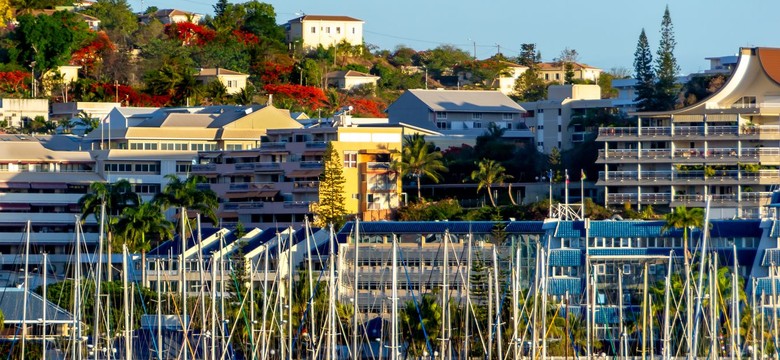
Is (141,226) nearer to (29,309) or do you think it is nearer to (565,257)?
(29,309)

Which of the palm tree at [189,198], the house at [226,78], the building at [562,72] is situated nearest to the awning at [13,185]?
the palm tree at [189,198]

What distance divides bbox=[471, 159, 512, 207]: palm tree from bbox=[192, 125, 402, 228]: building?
4.43 meters

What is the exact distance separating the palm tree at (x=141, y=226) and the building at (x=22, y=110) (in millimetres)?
34433

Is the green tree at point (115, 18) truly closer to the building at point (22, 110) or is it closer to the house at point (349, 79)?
the house at point (349, 79)

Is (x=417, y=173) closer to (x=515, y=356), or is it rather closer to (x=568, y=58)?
(x=515, y=356)

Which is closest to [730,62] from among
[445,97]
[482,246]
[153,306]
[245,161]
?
[445,97]

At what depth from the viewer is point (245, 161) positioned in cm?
11306

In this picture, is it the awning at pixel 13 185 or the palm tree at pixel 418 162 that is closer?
the palm tree at pixel 418 162

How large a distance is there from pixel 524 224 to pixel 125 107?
45.1 metres

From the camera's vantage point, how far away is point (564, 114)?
124938 mm

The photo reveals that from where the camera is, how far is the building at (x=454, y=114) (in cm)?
13850

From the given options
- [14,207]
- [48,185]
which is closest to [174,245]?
[14,207]

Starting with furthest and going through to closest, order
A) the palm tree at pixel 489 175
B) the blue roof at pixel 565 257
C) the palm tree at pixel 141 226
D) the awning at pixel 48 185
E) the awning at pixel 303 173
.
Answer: the awning at pixel 48 185, the palm tree at pixel 489 175, the awning at pixel 303 173, the palm tree at pixel 141 226, the blue roof at pixel 565 257

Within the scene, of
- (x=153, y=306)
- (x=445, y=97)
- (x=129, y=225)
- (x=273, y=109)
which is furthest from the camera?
(x=445, y=97)
